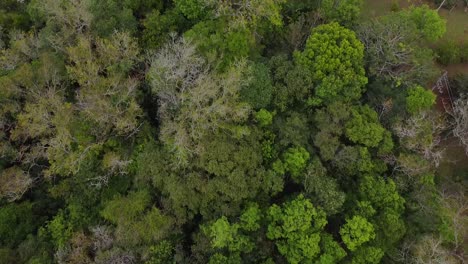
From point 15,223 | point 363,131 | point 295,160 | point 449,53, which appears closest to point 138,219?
point 15,223

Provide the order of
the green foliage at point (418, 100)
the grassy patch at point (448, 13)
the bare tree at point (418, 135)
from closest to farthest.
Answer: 1. the bare tree at point (418, 135)
2. the green foliage at point (418, 100)
3. the grassy patch at point (448, 13)

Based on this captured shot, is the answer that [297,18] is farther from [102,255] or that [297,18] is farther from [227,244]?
[102,255]

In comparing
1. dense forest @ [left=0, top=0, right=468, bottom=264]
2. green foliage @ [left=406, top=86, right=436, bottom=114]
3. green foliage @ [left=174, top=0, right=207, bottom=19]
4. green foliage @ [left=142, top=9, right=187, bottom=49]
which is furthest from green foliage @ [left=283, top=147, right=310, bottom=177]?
green foliage @ [left=142, top=9, right=187, bottom=49]

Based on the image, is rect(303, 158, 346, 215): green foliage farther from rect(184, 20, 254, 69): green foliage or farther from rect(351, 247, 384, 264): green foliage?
rect(184, 20, 254, 69): green foliage

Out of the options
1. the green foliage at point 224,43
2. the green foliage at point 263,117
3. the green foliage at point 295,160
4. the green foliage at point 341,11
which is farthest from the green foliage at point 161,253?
the green foliage at point 341,11

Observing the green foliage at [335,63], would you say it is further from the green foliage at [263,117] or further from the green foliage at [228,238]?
the green foliage at [228,238]

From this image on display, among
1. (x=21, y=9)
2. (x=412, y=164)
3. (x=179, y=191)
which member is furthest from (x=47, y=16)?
(x=412, y=164)
